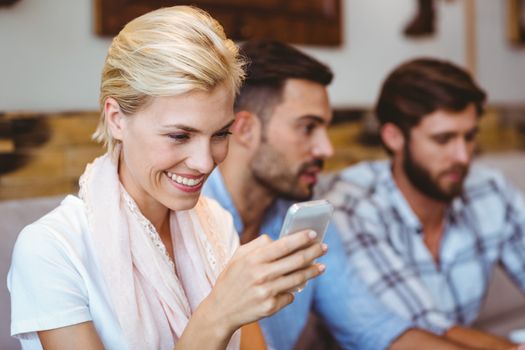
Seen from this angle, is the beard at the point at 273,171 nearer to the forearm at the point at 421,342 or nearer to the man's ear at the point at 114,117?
the forearm at the point at 421,342

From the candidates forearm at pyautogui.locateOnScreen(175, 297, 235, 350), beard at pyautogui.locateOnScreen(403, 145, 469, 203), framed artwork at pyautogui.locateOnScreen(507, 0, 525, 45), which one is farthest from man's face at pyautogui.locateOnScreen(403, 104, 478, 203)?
framed artwork at pyautogui.locateOnScreen(507, 0, 525, 45)

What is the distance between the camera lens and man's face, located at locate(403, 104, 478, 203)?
224 cm

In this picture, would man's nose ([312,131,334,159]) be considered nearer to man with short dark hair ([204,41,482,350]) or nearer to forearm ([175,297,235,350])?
man with short dark hair ([204,41,482,350])

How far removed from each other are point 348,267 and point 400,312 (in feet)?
0.71

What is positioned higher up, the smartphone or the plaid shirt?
the smartphone

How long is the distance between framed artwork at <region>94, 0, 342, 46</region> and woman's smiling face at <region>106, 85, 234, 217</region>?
1.00m

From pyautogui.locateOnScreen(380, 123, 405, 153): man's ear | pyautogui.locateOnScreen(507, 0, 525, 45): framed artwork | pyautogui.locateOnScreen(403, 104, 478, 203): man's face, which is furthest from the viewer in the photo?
pyautogui.locateOnScreen(507, 0, 525, 45): framed artwork

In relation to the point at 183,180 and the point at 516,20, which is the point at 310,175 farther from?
the point at 516,20

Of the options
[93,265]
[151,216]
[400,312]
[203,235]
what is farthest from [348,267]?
[93,265]

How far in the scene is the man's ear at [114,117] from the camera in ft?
4.05

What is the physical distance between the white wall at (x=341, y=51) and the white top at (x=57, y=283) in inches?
34.9

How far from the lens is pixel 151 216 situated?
136 centimetres

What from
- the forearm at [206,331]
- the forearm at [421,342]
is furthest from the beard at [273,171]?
the forearm at [206,331]

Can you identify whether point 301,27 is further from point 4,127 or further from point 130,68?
point 130,68
